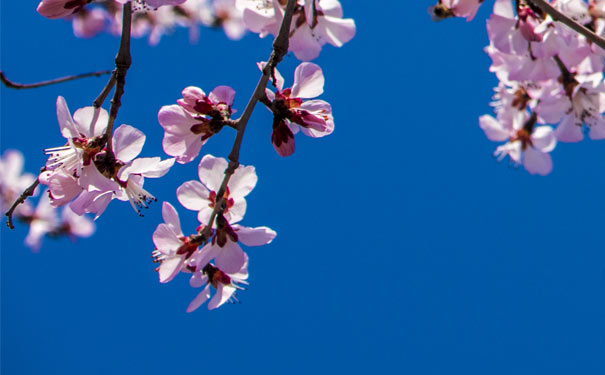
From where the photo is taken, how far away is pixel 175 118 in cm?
118

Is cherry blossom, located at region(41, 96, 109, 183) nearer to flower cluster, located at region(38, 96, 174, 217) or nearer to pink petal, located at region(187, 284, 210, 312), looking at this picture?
flower cluster, located at region(38, 96, 174, 217)

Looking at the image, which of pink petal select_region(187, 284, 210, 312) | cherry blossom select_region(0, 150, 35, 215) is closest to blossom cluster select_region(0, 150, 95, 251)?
cherry blossom select_region(0, 150, 35, 215)

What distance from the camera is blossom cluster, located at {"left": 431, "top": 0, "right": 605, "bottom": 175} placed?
1.35 m

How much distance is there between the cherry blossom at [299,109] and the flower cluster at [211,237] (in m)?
0.14

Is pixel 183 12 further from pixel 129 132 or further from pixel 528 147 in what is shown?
pixel 129 132

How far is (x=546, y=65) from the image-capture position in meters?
1.48

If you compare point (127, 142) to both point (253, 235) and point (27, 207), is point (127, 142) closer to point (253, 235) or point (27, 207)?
point (253, 235)

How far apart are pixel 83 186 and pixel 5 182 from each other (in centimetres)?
291

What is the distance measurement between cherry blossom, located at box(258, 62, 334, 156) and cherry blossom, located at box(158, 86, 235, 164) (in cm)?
11

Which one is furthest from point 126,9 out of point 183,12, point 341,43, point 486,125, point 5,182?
point 5,182

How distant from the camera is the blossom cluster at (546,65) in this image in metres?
1.35

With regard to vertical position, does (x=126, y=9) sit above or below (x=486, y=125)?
below

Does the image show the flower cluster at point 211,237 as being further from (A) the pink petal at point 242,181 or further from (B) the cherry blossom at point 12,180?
(B) the cherry blossom at point 12,180

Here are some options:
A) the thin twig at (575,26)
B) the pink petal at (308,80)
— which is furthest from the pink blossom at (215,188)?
the thin twig at (575,26)
